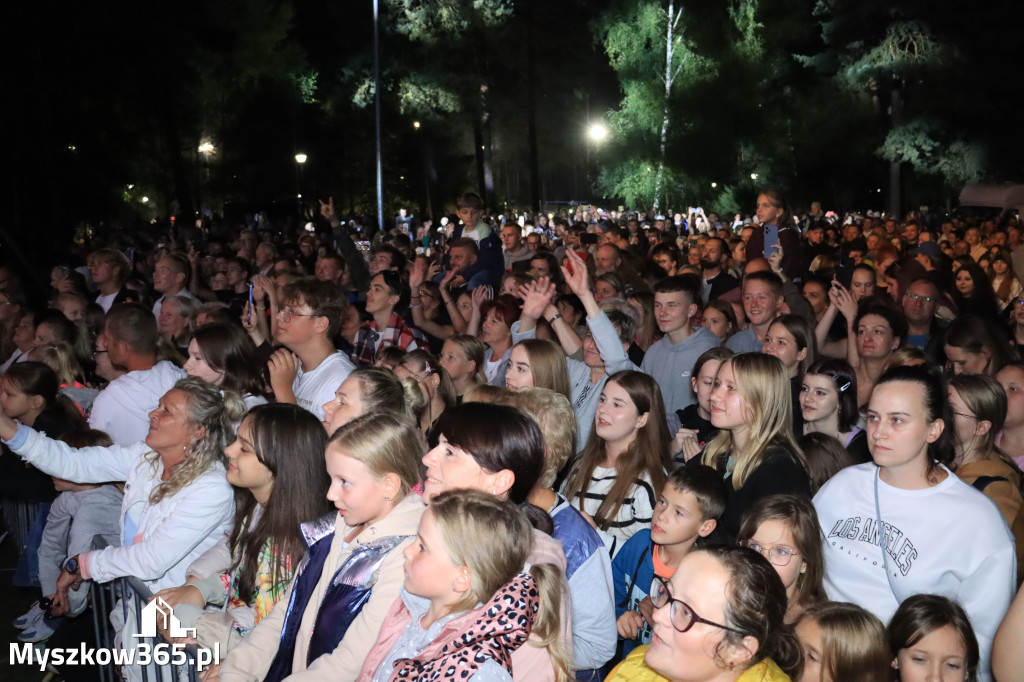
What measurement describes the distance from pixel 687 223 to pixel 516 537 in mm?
25722

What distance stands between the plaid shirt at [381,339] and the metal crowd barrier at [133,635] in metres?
2.88

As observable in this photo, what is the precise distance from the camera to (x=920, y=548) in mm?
3734

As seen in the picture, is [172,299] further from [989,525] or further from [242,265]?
[989,525]

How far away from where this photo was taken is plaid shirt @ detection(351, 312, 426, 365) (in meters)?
7.55

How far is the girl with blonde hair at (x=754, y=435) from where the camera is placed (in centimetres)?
452

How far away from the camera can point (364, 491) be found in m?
3.71

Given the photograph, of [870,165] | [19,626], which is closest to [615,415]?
[19,626]

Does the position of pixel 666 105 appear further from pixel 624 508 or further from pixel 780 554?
pixel 780 554

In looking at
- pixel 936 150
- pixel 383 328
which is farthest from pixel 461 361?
pixel 936 150

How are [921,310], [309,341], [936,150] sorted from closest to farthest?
1. [309,341]
2. [921,310]
3. [936,150]

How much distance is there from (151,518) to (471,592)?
2.34m

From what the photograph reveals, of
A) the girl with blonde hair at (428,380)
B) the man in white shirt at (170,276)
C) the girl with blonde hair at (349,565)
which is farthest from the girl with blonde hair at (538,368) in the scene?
the man in white shirt at (170,276)

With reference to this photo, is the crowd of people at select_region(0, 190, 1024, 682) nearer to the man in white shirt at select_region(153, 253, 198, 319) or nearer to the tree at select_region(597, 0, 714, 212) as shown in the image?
the man in white shirt at select_region(153, 253, 198, 319)

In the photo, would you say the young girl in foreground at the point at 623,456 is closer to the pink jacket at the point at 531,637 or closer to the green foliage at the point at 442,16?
the pink jacket at the point at 531,637
